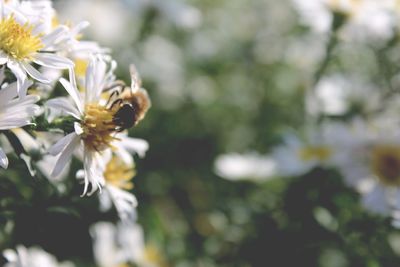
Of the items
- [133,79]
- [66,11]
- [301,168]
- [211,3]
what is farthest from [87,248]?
Answer: [211,3]

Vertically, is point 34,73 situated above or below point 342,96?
above

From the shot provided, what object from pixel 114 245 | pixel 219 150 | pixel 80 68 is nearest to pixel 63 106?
pixel 80 68

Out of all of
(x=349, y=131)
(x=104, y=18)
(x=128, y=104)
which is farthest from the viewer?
(x=104, y=18)

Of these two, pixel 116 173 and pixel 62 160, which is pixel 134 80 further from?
pixel 116 173

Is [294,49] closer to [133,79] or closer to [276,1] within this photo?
[276,1]

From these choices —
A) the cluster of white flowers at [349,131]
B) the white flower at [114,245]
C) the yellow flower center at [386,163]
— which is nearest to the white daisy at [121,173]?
the white flower at [114,245]

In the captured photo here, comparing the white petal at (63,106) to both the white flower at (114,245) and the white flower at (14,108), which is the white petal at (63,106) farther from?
the white flower at (114,245)

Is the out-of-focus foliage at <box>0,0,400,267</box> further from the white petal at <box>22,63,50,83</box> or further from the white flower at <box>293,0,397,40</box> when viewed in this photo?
the white petal at <box>22,63,50,83</box>
